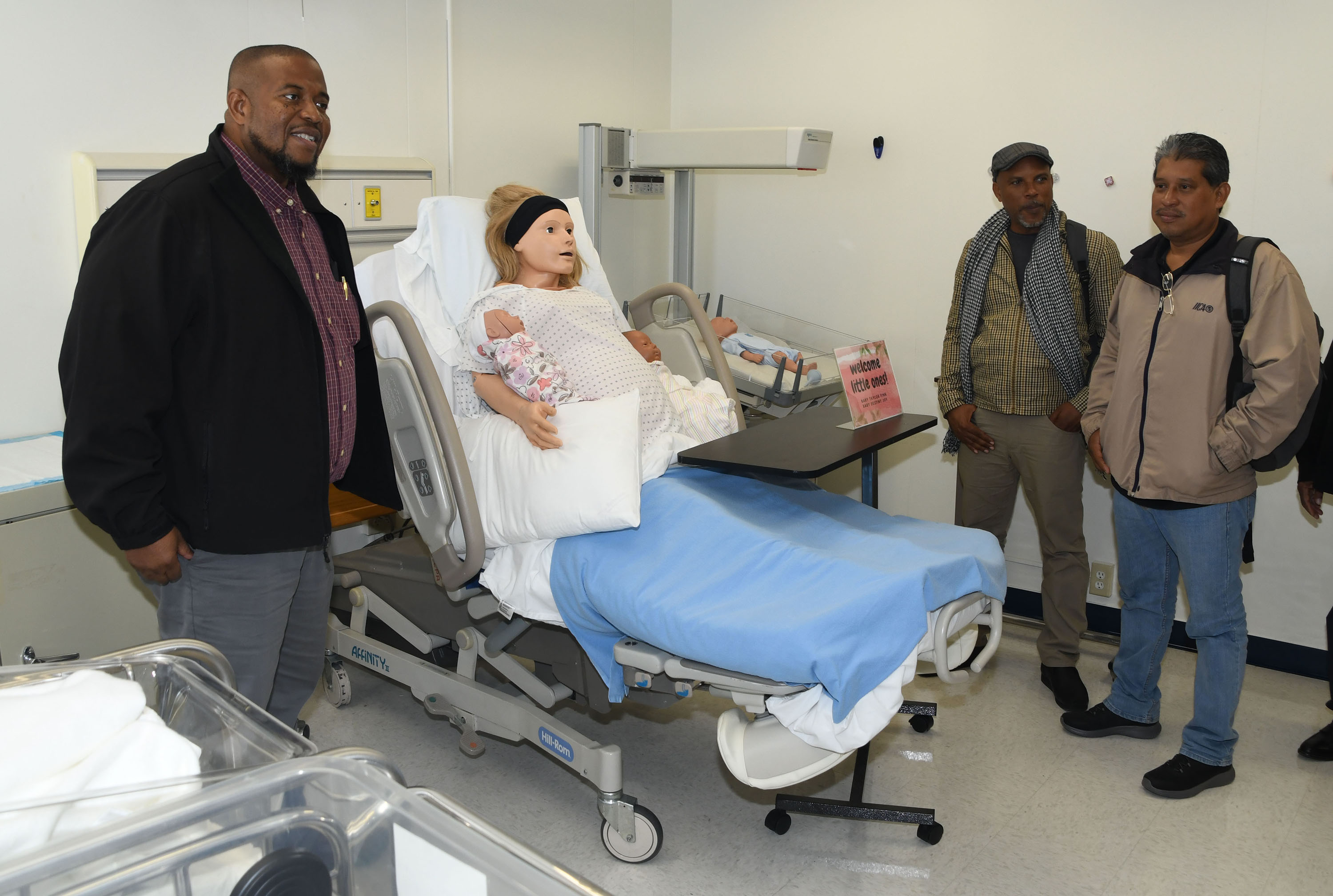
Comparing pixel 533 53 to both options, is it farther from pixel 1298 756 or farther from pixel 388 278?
pixel 1298 756

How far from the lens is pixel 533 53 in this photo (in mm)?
4227

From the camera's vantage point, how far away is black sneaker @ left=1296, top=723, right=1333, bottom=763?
300 centimetres

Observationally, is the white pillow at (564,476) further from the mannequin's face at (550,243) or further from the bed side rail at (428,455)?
the mannequin's face at (550,243)

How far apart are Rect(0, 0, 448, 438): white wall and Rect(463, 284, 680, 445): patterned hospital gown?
1206 mm

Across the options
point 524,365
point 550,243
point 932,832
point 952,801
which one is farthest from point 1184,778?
point 550,243

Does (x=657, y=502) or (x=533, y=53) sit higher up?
(x=533, y=53)

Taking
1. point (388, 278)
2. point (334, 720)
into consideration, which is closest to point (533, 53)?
point (388, 278)

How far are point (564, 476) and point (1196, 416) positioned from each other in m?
1.74

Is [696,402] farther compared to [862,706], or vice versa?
[696,402]

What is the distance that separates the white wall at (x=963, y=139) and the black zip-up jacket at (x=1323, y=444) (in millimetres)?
583

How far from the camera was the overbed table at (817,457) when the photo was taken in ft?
7.66

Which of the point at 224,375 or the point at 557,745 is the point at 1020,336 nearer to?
the point at 557,745

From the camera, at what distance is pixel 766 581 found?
2143mm

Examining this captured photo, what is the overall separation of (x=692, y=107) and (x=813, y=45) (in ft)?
2.44
